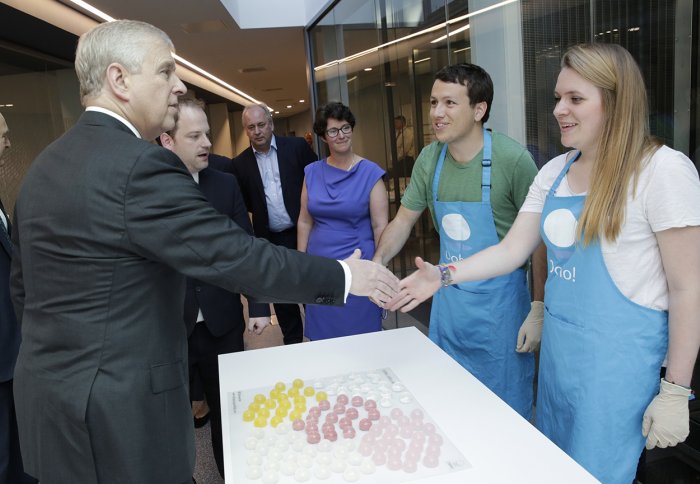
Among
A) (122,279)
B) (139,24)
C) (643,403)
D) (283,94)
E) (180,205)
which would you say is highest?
(283,94)

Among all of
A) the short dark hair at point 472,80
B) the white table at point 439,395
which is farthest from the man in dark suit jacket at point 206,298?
the short dark hair at point 472,80

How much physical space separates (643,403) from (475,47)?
2052mm

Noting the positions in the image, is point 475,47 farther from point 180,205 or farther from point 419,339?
point 180,205

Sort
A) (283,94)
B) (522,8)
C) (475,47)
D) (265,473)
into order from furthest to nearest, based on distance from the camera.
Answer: (283,94)
(475,47)
(522,8)
(265,473)

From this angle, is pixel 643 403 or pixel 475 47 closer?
pixel 643 403

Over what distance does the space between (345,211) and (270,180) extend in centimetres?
108

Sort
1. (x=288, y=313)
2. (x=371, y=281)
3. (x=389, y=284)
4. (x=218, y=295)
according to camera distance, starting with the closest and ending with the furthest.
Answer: (x=371, y=281) < (x=389, y=284) < (x=218, y=295) < (x=288, y=313)

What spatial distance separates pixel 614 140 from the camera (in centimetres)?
131

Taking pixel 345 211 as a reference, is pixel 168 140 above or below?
above

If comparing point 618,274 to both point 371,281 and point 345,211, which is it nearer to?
point 371,281

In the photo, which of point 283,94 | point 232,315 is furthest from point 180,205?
point 283,94

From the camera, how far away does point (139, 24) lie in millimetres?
1223

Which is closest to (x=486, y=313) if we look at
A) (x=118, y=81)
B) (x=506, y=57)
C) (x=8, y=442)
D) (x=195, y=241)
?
(x=195, y=241)

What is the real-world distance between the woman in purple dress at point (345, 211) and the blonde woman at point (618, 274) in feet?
4.33
